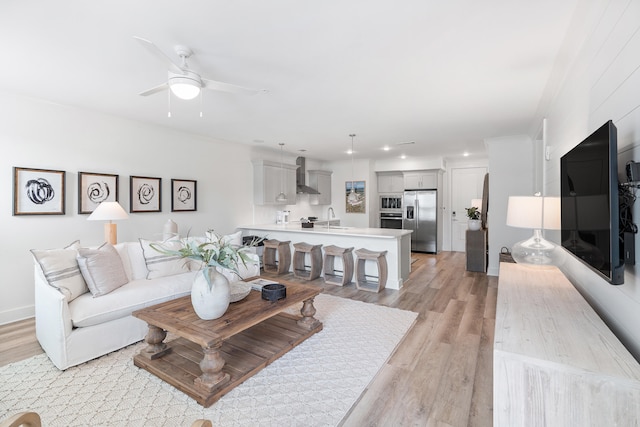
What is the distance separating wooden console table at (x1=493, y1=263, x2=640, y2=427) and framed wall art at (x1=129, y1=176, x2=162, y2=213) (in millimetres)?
4720

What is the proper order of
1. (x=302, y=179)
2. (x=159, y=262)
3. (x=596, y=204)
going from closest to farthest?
1. (x=596, y=204)
2. (x=159, y=262)
3. (x=302, y=179)

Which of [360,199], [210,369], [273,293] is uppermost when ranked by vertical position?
[360,199]

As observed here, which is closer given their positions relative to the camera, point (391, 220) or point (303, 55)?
point (303, 55)

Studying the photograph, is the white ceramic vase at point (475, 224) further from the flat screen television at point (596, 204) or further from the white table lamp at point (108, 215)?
the white table lamp at point (108, 215)

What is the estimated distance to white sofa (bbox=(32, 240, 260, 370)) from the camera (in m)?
2.32

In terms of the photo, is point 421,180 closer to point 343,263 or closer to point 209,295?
point 343,263

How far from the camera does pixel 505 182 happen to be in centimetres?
520

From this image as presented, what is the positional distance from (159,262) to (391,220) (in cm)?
633

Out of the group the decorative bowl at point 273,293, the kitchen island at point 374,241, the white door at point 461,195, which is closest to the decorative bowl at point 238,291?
the decorative bowl at point 273,293

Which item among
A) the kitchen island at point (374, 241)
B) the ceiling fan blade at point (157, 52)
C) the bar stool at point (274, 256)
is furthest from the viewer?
the bar stool at point (274, 256)

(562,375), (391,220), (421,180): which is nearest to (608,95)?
(562,375)

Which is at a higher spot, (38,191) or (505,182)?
(505,182)

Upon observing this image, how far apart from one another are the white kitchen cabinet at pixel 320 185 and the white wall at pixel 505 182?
409 centimetres

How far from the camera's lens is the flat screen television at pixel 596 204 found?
1147mm
